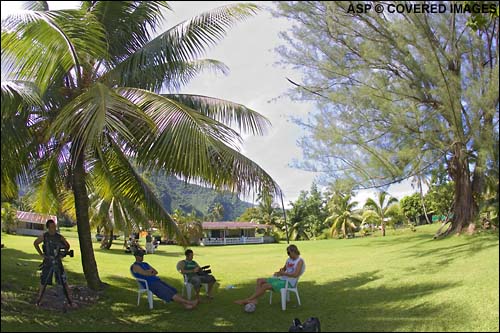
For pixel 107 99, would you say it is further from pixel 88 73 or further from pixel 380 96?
pixel 380 96

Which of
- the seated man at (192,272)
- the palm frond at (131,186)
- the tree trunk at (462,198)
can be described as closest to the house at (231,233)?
the tree trunk at (462,198)

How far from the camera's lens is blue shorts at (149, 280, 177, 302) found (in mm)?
6914

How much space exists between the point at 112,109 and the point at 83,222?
3.23 m

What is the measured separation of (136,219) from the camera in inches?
406

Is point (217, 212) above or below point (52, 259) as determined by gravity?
below

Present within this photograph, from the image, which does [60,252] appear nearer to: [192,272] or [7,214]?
[192,272]

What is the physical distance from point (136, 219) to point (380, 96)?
314 inches

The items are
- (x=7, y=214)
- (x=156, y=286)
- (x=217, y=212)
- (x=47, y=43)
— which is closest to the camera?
(x=47, y=43)

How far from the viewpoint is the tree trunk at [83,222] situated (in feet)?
26.4

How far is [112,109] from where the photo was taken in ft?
18.9

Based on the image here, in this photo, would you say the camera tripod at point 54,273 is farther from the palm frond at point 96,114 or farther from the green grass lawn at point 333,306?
the palm frond at point 96,114

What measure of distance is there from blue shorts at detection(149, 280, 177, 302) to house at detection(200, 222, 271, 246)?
30.4 metres

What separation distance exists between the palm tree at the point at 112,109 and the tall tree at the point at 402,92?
223 inches

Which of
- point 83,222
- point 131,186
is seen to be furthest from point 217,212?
point 83,222
